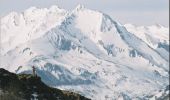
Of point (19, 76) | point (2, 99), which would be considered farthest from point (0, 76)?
point (2, 99)

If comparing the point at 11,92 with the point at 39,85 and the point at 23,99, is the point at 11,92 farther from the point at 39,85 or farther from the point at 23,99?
the point at 39,85

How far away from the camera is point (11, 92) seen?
68.5 m

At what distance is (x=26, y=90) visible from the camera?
235 ft

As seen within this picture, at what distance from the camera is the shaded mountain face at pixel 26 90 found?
6875 cm

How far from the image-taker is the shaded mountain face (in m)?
68.8

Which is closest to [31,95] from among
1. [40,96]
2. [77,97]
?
[40,96]

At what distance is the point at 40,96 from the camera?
71438 millimetres

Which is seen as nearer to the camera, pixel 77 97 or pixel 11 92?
pixel 11 92

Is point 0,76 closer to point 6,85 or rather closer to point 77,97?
point 6,85

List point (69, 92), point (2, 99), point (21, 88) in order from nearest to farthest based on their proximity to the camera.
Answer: point (2, 99) < point (21, 88) < point (69, 92)

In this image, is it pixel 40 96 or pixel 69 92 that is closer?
pixel 40 96

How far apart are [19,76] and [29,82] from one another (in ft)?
5.39

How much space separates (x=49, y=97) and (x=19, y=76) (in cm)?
429

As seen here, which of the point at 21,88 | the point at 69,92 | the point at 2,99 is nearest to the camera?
the point at 2,99
